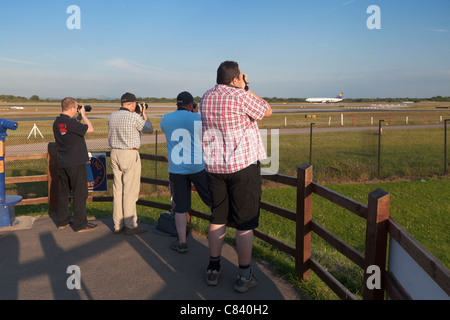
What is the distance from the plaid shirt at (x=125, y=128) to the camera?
5.32m

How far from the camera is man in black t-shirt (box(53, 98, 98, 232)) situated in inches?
215

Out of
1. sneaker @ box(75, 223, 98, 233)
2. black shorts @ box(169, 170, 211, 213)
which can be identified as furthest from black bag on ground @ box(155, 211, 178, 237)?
sneaker @ box(75, 223, 98, 233)

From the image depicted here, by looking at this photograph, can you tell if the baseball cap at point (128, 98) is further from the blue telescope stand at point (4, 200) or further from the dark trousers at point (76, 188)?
the blue telescope stand at point (4, 200)

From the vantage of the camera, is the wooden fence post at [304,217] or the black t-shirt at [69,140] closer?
the wooden fence post at [304,217]

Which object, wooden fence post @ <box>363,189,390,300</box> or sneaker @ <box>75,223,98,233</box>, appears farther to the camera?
sneaker @ <box>75,223,98,233</box>

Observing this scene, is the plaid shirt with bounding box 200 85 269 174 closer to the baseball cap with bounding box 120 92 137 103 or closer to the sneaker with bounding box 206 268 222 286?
the sneaker with bounding box 206 268 222 286

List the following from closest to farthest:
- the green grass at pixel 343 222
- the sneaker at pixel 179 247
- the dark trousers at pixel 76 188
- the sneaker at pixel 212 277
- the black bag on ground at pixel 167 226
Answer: the sneaker at pixel 212 277 < the green grass at pixel 343 222 < the sneaker at pixel 179 247 < the black bag on ground at pixel 167 226 < the dark trousers at pixel 76 188

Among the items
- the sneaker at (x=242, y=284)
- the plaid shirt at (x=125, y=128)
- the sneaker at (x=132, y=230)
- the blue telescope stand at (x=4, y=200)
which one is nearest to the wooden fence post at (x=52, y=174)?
the blue telescope stand at (x=4, y=200)

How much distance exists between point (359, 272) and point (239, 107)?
298 centimetres

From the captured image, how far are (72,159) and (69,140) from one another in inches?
10.8

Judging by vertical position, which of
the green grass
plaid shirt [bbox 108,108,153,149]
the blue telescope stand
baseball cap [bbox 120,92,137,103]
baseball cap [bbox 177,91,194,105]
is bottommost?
the green grass

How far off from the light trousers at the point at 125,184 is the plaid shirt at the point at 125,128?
113 millimetres

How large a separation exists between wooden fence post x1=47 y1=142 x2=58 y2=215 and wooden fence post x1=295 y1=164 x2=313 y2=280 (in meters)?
4.35

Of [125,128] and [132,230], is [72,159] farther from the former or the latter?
[132,230]
